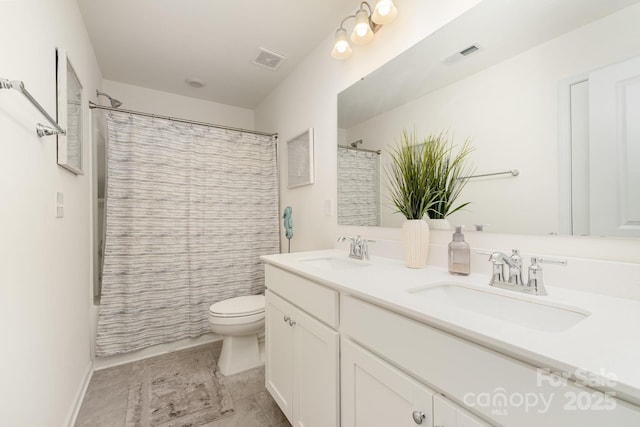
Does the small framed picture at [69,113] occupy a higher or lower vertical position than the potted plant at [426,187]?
higher

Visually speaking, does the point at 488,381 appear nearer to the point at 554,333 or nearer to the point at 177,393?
the point at 554,333

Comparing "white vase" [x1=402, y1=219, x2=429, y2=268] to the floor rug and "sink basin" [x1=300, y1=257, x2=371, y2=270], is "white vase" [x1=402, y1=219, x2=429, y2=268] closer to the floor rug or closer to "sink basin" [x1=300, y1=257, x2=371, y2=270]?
"sink basin" [x1=300, y1=257, x2=371, y2=270]

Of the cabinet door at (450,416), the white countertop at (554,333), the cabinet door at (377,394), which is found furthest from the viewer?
the cabinet door at (377,394)

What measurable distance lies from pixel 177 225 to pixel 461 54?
2.17 m

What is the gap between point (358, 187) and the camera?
1677mm

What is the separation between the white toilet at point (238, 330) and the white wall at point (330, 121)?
2.12 feet

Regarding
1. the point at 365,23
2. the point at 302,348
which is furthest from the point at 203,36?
the point at 302,348

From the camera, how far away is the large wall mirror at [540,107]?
778mm

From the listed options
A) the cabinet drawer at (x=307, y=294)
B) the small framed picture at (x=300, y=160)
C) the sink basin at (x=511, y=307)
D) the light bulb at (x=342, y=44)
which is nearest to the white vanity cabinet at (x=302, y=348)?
the cabinet drawer at (x=307, y=294)

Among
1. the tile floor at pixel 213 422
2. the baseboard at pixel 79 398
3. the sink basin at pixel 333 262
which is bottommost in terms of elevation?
the tile floor at pixel 213 422

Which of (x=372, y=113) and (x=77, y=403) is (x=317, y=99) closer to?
(x=372, y=113)

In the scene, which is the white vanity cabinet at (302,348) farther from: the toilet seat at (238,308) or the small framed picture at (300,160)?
the small framed picture at (300,160)

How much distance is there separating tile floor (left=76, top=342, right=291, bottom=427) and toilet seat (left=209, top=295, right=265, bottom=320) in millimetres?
411

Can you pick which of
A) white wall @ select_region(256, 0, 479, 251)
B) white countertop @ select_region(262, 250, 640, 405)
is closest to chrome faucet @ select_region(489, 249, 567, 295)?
white countertop @ select_region(262, 250, 640, 405)
